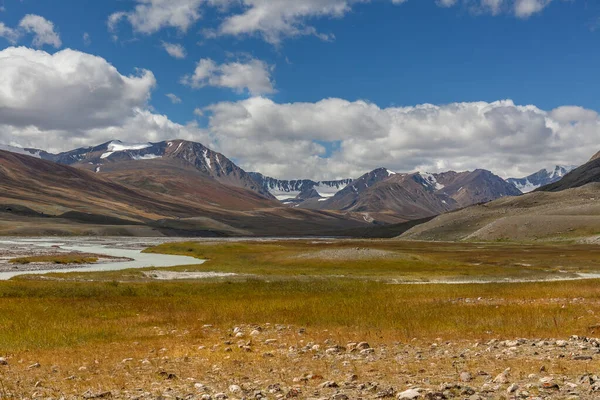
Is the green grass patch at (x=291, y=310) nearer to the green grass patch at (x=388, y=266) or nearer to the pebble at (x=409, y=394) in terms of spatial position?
the pebble at (x=409, y=394)

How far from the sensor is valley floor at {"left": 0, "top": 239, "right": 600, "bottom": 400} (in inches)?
570

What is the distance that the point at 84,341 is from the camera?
79.4ft

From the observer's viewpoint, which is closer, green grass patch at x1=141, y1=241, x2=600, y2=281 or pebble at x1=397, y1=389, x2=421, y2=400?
pebble at x1=397, y1=389, x2=421, y2=400

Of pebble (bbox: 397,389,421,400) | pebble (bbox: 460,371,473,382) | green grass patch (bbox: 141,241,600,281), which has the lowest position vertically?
green grass patch (bbox: 141,241,600,281)

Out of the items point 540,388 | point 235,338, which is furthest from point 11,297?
point 540,388

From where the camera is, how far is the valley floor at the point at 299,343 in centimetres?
1448

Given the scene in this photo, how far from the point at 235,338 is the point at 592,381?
1537 cm

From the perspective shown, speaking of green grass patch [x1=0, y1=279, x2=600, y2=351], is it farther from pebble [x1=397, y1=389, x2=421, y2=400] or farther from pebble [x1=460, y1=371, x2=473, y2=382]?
pebble [x1=397, y1=389, x2=421, y2=400]

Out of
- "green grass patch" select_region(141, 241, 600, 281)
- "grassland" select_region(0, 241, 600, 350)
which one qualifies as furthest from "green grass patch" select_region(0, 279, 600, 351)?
"green grass patch" select_region(141, 241, 600, 281)

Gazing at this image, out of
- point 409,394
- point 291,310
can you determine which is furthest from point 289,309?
point 409,394

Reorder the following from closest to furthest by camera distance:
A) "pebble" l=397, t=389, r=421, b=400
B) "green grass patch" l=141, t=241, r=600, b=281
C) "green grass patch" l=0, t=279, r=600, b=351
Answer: "pebble" l=397, t=389, r=421, b=400, "green grass patch" l=0, t=279, r=600, b=351, "green grass patch" l=141, t=241, r=600, b=281

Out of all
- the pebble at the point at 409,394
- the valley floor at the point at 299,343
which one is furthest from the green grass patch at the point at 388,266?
the pebble at the point at 409,394

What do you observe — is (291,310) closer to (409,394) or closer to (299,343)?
(299,343)

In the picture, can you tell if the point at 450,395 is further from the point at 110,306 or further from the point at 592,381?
the point at 110,306
